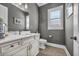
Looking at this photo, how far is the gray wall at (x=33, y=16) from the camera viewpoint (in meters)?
2.47

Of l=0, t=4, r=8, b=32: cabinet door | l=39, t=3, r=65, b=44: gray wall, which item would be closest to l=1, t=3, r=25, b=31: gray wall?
l=0, t=4, r=8, b=32: cabinet door

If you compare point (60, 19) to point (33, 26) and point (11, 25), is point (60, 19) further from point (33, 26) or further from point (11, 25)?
point (11, 25)

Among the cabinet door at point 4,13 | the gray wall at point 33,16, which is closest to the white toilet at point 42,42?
the gray wall at point 33,16

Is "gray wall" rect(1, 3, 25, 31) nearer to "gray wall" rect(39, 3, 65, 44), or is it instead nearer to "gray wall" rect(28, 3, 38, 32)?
"gray wall" rect(28, 3, 38, 32)

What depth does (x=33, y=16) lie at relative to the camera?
103 inches

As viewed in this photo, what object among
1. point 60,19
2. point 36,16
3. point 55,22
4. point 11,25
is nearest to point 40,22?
point 36,16

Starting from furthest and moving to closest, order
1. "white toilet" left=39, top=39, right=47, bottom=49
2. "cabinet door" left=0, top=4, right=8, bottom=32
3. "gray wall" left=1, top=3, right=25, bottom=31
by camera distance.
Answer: "white toilet" left=39, top=39, right=47, bottom=49 < "gray wall" left=1, top=3, right=25, bottom=31 < "cabinet door" left=0, top=4, right=8, bottom=32

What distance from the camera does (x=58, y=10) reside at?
275cm

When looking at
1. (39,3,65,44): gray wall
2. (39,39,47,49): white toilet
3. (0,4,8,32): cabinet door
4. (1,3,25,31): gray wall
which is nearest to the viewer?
(0,4,8,32): cabinet door

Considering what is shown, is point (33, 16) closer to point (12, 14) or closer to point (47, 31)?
point (47, 31)

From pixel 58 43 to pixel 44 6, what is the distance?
178cm

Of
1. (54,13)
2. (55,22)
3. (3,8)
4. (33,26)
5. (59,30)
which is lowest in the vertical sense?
(59,30)

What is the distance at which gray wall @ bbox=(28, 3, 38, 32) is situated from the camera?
247cm

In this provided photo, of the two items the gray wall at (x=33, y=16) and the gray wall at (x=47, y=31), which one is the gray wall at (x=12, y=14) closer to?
the gray wall at (x=33, y=16)
